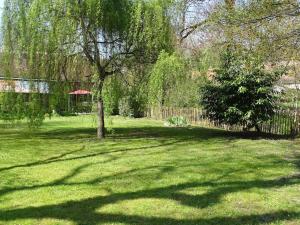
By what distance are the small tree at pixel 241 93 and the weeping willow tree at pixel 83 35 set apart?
369 cm

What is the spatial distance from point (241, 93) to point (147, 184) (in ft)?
30.3

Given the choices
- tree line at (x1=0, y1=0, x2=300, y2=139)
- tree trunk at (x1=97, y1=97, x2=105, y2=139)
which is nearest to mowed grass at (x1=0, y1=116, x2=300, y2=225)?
tree trunk at (x1=97, y1=97, x2=105, y2=139)

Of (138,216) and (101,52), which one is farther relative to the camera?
(101,52)

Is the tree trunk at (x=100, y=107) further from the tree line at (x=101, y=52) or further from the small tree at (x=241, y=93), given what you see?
the small tree at (x=241, y=93)

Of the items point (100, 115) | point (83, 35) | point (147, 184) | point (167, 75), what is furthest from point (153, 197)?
point (100, 115)

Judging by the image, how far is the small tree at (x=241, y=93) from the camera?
16109mm

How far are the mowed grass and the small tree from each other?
10.0 feet

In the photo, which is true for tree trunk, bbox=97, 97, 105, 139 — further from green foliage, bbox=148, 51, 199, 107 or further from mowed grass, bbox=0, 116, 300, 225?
green foliage, bbox=148, 51, 199, 107

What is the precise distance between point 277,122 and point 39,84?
376 inches

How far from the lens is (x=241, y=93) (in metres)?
16.2

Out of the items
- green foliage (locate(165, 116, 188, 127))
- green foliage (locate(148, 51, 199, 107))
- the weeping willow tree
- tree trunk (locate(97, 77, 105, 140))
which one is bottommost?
green foliage (locate(165, 116, 188, 127))

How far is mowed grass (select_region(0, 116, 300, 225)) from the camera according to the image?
594cm

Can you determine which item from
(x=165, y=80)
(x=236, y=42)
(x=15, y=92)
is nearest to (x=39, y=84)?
(x=15, y=92)

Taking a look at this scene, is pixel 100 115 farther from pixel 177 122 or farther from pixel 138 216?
pixel 177 122
